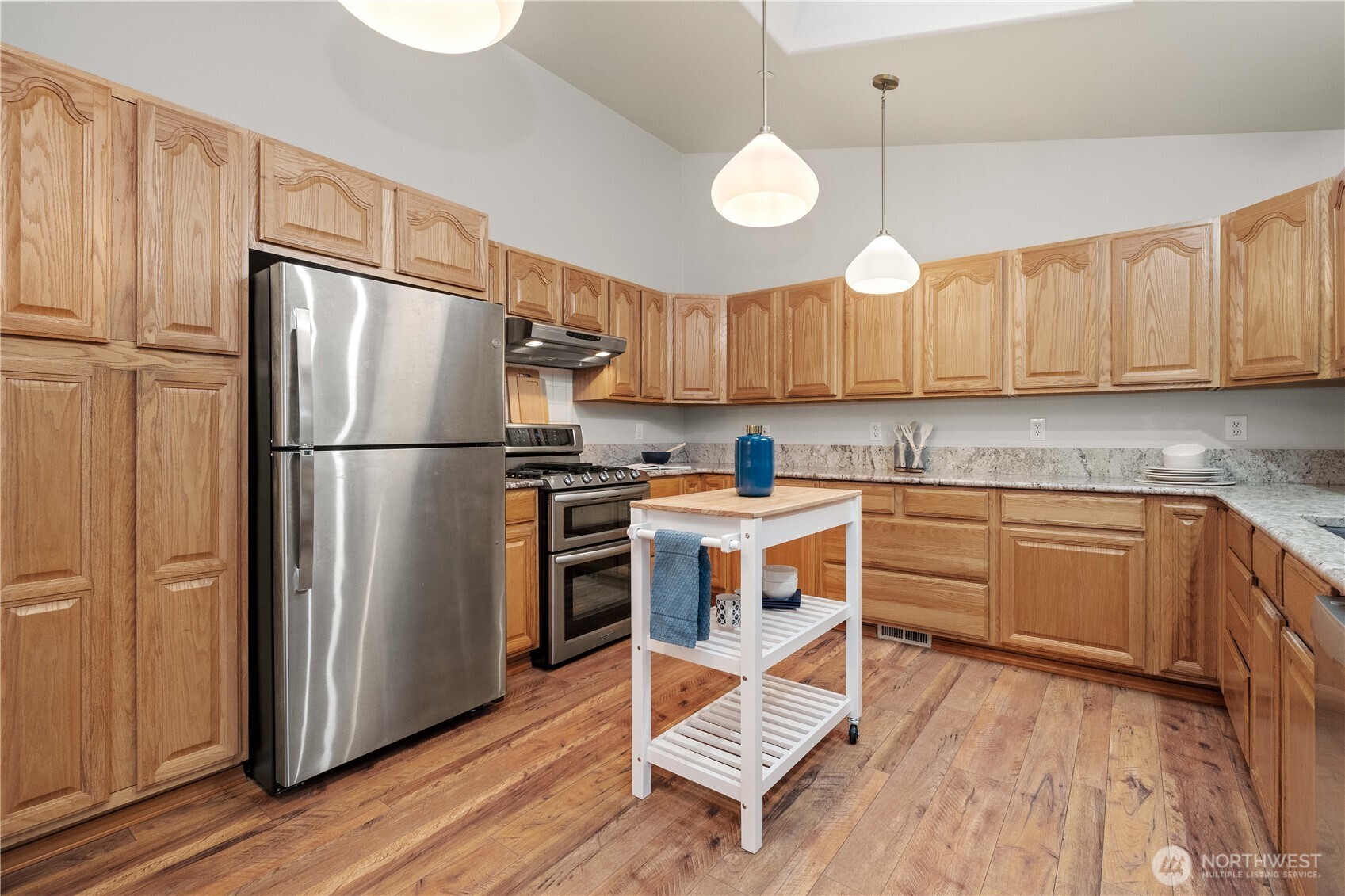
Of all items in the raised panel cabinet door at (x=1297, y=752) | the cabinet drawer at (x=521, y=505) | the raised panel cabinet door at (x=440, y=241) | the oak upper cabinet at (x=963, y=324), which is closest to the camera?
the raised panel cabinet door at (x=1297, y=752)

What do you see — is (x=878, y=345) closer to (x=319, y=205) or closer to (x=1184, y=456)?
(x=1184, y=456)

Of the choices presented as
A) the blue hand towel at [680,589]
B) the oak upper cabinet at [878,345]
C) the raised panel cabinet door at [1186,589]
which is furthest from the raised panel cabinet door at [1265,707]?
the oak upper cabinet at [878,345]

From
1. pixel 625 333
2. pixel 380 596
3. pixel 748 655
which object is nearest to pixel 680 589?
pixel 748 655

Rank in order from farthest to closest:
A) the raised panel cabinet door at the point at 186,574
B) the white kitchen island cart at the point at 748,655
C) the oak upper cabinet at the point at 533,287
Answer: the oak upper cabinet at the point at 533,287
the raised panel cabinet door at the point at 186,574
the white kitchen island cart at the point at 748,655

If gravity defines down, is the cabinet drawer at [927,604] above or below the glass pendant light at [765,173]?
below

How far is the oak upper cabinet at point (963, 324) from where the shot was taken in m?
3.29

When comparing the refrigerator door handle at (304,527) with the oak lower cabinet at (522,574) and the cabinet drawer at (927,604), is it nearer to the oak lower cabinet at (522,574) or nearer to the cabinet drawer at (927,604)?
the oak lower cabinet at (522,574)

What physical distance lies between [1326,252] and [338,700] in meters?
3.91

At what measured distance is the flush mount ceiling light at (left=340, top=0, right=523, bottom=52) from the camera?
1221mm

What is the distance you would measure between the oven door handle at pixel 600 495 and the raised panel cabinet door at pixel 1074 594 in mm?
1836

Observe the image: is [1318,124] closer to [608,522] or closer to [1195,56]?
[1195,56]

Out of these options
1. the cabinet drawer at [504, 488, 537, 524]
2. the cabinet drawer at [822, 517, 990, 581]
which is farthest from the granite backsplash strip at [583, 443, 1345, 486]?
the cabinet drawer at [504, 488, 537, 524]

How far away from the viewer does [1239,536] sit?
2.07 m

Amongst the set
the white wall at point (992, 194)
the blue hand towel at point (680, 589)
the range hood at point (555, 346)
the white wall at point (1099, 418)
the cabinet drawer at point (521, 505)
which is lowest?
the blue hand towel at point (680, 589)
